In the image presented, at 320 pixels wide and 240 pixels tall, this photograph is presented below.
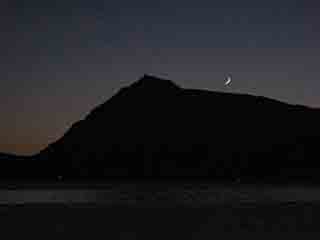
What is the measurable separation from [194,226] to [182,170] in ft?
574

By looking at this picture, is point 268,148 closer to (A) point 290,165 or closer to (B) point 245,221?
(A) point 290,165

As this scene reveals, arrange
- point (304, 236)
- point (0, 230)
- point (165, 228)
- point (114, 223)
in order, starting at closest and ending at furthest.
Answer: point (304, 236) < point (0, 230) < point (165, 228) < point (114, 223)

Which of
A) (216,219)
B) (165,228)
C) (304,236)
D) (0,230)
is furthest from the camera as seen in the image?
(216,219)

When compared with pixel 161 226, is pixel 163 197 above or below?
below

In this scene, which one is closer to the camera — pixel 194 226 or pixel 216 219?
pixel 194 226

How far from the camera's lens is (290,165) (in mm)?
188750

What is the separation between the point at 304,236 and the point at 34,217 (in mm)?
12877

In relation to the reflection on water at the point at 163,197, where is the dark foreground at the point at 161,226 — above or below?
above

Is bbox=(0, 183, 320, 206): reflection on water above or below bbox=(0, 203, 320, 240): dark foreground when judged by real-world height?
below

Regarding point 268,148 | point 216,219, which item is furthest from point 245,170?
point 216,219

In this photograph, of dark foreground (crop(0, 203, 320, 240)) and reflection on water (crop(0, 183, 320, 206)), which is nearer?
dark foreground (crop(0, 203, 320, 240))

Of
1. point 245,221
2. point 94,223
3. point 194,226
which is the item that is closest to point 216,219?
point 245,221

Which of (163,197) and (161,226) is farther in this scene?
(163,197)

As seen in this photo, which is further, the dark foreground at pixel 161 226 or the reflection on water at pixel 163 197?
the reflection on water at pixel 163 197
